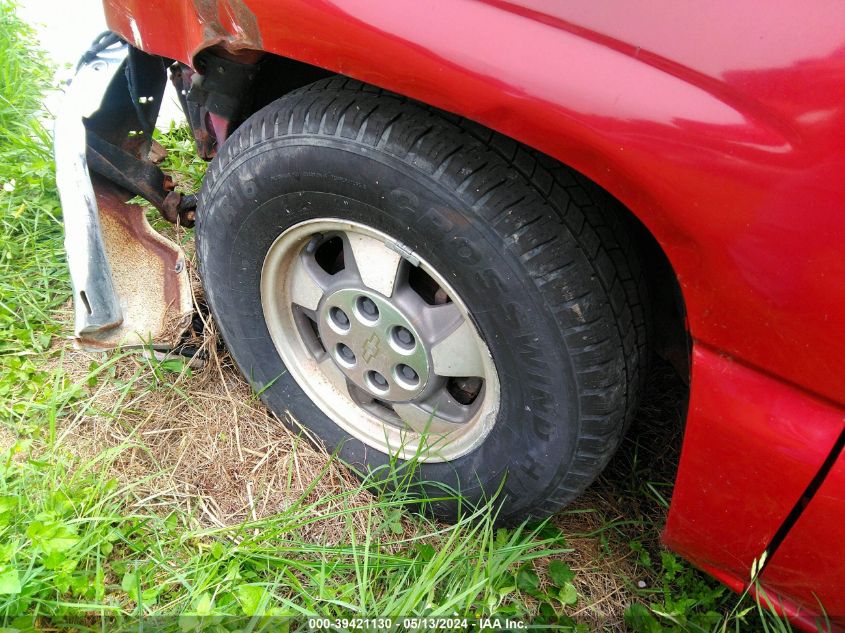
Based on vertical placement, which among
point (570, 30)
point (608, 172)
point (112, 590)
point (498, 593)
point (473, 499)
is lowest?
point (112, 590)

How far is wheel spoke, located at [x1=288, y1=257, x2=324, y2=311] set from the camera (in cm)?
167

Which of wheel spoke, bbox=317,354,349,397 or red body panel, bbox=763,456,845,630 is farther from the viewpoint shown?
wheel spoke, bbox=317,354,349,397

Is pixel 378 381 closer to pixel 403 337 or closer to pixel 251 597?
pixel 403 337

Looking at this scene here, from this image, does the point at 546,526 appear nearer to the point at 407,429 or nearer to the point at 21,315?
the point at 407,429

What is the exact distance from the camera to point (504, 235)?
1215 mm

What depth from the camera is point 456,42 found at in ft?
3.33

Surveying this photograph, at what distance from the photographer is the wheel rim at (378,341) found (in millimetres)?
1478

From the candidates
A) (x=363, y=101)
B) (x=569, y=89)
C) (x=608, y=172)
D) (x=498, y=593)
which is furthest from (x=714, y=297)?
(x=498, y=593)

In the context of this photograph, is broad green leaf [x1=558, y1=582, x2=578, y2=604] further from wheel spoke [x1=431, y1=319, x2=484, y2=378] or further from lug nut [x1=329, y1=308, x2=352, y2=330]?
lug nut [x1=329, y1=308, x2=352, y2=330]

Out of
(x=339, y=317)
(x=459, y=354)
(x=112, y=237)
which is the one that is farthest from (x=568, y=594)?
(x=112, y=237)

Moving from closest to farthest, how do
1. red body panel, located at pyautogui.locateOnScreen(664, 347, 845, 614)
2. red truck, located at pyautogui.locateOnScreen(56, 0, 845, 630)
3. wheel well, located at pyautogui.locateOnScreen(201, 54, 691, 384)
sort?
red truck, located at pyautogui.locateOnScreen(56, 0, 845, 630), red body panel, located at pyautogui.locateOnScreen(664, 347, 845, 614), wheel well, located at pyautogui.locateOnScreen(201, 54, 691, 384)

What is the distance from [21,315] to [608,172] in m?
2.09

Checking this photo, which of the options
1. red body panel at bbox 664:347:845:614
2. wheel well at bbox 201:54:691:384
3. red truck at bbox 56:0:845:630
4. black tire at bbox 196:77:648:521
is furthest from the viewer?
wheel well at bbox 201:54:691:384

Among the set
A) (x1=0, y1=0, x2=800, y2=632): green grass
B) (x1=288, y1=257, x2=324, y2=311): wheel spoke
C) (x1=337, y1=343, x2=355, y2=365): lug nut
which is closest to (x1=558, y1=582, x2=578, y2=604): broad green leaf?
(x1=0, y1=0, x2=800, y2=632): green grass
